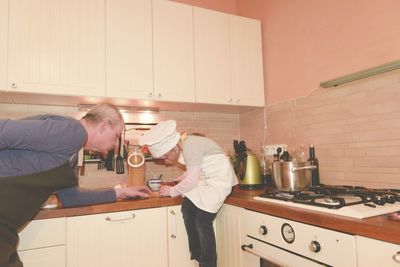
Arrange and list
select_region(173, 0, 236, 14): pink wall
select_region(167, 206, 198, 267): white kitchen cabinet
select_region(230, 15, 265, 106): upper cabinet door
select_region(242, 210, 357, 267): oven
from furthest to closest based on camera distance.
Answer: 1. select_region(173, 0, 236, 14): pink wall
2. select_region(230, 15, 265, 106): upper cabinet door
3. select_region(167, 206, 198, 267): white kitchen cabinet
4. select_region(242, 210, 357, 267): oven

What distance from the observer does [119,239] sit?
149cm

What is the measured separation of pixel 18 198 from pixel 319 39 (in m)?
1.82

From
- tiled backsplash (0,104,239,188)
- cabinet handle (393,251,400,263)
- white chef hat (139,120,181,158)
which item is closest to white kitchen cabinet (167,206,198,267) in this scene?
white chef hat (139,120,181,158)

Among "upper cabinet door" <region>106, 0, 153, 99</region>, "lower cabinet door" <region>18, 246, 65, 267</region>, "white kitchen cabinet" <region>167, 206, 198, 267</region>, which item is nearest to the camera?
"lower cabinet door" <region>18, 246, 65, 267</region>

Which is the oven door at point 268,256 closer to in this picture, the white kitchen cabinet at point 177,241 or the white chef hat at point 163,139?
the white kitchen cabinet at point 177,241

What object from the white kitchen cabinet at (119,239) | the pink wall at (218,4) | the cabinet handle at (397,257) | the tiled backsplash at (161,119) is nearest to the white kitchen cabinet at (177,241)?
the white kitchen cabinet at (119,239)

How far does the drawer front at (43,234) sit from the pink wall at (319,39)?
1.61m

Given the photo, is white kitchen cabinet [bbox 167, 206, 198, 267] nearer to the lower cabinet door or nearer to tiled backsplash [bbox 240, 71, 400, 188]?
the lower cabinet door

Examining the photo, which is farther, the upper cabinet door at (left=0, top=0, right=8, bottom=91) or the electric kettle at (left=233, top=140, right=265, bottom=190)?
the electric kettle at (left=233, top=140, right=265, bottom=190)

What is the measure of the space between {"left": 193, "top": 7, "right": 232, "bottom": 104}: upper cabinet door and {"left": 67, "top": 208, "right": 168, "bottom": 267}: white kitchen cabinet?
883 mm

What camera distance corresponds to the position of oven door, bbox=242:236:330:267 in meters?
1.12

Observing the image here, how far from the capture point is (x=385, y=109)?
144 centimetres

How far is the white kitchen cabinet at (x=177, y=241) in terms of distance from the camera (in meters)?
1.61

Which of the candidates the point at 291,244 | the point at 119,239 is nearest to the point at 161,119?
the point at 119,239
